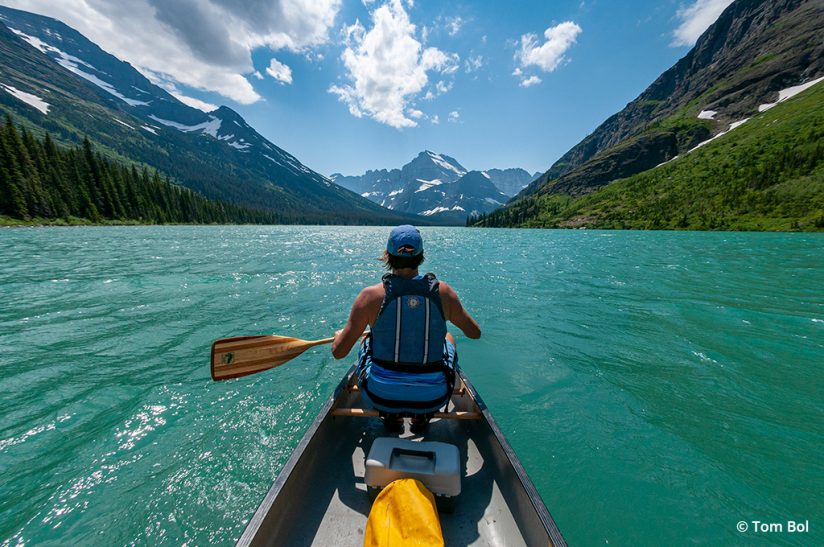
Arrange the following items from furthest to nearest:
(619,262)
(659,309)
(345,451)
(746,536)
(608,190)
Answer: (608,190) → (619,262) → (659,309) → (345,451) → (746,536)

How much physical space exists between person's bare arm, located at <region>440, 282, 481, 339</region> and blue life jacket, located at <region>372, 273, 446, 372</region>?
125 millimetres

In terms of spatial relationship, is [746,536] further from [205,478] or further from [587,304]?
[587,304]

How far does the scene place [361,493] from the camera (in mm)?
4164

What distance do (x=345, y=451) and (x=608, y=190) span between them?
632 ft

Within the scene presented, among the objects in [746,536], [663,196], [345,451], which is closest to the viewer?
[746,536]

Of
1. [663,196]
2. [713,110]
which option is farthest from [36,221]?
[713,110]

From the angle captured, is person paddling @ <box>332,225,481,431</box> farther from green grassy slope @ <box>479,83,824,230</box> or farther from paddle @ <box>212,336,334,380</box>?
green grassy slope @ <box>479,83,824,230</box>

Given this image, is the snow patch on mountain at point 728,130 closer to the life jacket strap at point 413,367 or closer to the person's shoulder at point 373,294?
the life jacket strap at point 413,367

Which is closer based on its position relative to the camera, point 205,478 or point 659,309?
point 205,478

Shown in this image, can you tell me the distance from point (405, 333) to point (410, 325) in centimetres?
13

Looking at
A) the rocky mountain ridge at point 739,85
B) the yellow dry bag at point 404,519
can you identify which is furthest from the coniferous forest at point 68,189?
the rocky mountain ridge at point 739,85

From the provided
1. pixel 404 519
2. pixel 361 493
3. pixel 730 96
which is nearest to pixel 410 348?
pixel 404 519

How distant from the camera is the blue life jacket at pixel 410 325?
161 inches

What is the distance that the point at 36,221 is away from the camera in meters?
65.9
